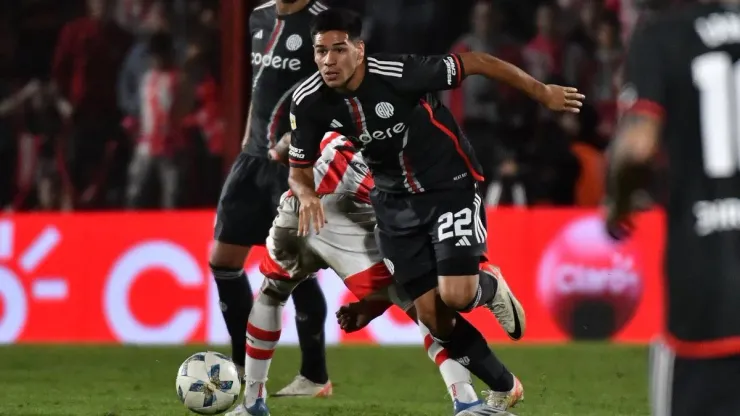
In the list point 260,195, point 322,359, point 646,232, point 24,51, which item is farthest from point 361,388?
point 24,51

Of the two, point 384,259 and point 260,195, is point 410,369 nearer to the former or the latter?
point 260,195

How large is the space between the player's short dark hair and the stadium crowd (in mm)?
5763

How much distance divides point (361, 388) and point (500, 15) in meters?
5.08

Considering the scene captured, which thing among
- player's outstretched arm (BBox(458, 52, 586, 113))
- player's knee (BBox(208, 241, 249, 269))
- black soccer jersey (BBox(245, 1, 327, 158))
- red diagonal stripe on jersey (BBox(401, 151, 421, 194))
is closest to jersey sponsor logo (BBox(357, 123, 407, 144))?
red diagonal stripe on jersey (BBox(401, 151, 421, 194))

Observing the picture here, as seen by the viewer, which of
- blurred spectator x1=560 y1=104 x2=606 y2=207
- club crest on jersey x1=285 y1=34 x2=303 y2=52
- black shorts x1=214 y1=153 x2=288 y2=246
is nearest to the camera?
club crest on jersey x1=285 y1=34 x2=303 y2=52

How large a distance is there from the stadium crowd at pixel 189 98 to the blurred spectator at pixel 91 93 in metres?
0.01

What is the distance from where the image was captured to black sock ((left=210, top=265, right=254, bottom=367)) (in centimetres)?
693

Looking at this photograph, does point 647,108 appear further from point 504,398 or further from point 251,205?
point 251,205

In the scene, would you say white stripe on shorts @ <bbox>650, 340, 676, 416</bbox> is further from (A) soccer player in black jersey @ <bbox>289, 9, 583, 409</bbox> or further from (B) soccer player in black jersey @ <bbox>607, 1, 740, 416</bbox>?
(A) soccer player in black jersey @ <bbox>289, 9, 583, 409</bbox>

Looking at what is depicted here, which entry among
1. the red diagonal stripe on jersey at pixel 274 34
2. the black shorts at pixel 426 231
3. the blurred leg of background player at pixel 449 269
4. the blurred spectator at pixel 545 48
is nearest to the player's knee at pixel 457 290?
the blurred leg of background player at pixel 449 269

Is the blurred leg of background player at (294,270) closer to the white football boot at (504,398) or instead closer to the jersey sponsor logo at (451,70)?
the white football boot at (504,398)

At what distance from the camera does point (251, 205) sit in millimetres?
6801

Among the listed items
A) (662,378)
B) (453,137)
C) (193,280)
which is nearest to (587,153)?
(193,280)

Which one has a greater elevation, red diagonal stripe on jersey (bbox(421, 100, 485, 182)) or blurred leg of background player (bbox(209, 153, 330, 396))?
red diagonal stripe on jersey (bbox(421, 100, 485, 182))
